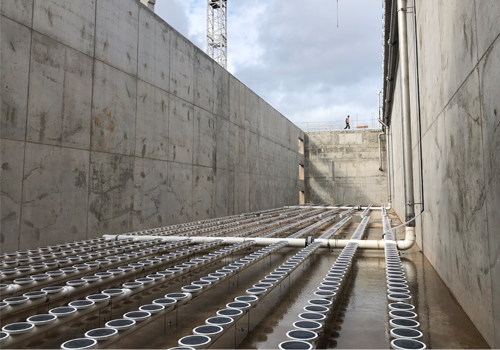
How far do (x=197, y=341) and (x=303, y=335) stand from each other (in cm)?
81

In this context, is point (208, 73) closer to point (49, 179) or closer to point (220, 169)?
point (220, 169)

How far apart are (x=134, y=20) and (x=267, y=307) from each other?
33.2 ft

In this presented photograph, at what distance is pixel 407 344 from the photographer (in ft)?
8.89

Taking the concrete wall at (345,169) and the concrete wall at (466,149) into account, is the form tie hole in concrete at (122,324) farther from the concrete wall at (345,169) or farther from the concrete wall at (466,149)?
the concrete wall at (345,169)

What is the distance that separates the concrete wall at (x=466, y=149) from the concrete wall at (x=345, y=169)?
2577cm

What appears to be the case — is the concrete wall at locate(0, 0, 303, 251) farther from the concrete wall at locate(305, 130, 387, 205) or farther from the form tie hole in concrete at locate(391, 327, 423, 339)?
the concrete wall at locate(305, 130, 387, 205)

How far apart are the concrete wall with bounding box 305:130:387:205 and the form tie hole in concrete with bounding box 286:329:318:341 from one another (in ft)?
98.5

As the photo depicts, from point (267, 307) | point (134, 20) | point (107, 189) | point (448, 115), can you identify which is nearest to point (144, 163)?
point (107, 189)

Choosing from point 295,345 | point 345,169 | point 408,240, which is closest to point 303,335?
point 295,345

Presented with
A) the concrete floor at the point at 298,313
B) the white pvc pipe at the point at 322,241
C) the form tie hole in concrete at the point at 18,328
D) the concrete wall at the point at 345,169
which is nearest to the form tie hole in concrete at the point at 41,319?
the form tie hole in concrete at the point at 18,328

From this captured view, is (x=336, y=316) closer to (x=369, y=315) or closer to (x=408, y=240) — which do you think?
(x=369, y=315)

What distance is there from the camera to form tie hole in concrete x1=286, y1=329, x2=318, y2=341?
2816 mm

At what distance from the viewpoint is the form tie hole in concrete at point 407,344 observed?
2.64 meters

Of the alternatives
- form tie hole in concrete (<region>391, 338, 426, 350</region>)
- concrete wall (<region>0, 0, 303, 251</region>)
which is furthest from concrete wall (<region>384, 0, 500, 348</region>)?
concrete wall (<region>0, 0, 303, 251</region>)
